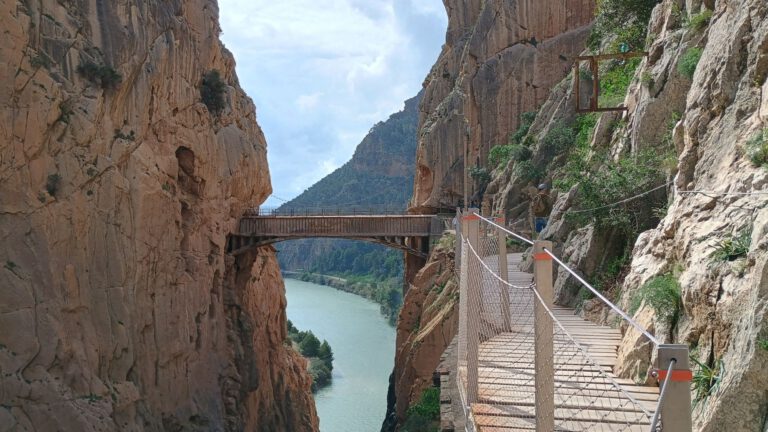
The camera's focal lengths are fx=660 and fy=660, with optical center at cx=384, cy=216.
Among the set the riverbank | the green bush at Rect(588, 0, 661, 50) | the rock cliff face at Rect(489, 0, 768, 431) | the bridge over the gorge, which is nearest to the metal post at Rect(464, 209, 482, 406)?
the rock cliff face at Rect(489, 0, 768, 431)

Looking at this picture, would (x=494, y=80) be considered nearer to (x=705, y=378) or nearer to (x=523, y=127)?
(x=523, y=127)

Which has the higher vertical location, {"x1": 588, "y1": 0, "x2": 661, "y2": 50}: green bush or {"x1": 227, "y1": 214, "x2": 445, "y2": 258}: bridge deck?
{"x1": 588, "y1": 0, "x2": 661, "y2": 50}: green bush

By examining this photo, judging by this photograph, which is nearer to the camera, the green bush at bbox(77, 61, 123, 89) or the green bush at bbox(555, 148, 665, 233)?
the green bush at bbox(555, 148, 665, 233)

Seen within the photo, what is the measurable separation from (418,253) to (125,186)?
10516 mm

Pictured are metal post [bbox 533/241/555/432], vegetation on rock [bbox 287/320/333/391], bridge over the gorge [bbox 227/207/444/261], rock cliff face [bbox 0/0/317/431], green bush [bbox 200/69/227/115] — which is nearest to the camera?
metal post [bbox 533/241/555/432]

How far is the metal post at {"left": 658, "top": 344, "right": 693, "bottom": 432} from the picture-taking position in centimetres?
221

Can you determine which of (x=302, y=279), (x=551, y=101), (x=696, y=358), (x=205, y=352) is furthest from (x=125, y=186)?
(x=302, y=279)

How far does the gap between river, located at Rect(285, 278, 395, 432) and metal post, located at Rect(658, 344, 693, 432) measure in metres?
36.0

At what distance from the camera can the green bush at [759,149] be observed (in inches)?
206

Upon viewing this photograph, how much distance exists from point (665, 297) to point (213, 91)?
1965cm

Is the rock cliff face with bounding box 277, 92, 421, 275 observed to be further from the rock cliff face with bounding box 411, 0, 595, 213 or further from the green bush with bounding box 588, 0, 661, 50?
the green bush with bounding box 588, 0, 661, 50

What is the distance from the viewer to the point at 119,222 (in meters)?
17.6

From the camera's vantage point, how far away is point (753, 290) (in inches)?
166

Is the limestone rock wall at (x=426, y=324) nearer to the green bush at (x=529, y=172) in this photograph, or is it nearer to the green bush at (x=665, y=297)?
the green bush at (x=529, y=172)
